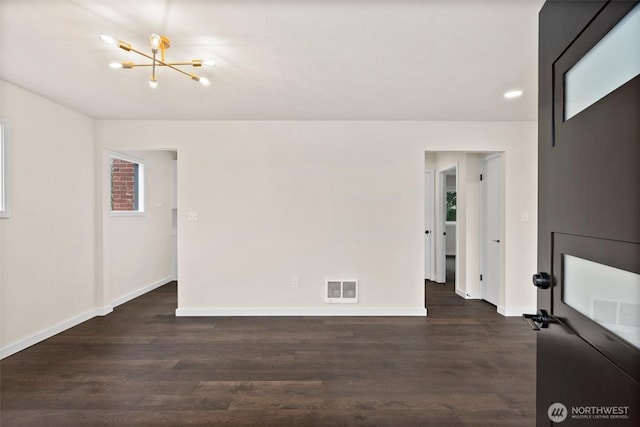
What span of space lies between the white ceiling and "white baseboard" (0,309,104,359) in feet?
7.54

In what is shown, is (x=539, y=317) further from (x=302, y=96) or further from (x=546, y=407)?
(x=302, y=96)

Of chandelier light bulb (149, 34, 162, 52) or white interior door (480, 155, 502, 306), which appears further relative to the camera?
white interior door (480, 155, 502, 306)

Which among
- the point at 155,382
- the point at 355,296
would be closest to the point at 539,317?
the point at 155,382

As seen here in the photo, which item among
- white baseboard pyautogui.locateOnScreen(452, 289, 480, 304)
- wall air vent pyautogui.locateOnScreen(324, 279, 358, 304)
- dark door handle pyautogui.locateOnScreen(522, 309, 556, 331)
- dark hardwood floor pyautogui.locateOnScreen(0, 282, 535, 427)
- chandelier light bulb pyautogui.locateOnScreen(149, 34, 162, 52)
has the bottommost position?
dark hardwood floor pyautogui.locateOnScreen(0, 282, 535, 427)

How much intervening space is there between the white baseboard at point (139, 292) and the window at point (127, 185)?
120cm

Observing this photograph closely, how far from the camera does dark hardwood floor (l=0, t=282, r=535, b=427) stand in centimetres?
195

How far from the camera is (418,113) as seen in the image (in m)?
3.52

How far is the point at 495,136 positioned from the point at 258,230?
3085 mm

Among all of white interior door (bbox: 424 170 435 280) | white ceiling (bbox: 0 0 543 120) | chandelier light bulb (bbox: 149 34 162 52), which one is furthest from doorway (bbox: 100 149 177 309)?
white interior door (bbox: 424 170 435 280)

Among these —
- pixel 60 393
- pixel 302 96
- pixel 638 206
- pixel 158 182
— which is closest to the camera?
pixel 638 206

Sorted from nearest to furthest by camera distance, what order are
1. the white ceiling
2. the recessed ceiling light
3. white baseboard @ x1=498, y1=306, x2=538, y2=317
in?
1. the white ceiling
2. the recessed ceiling light
3. white baseboard @ x1=498, y1=306, x2=538, y2=317
